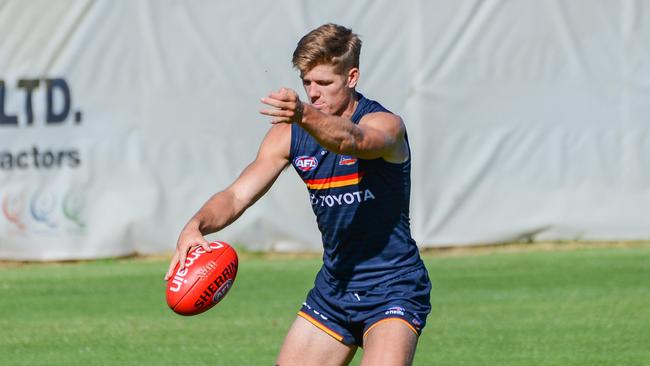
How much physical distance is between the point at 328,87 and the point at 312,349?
48.4 inches

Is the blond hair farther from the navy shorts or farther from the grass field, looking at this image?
the grass field

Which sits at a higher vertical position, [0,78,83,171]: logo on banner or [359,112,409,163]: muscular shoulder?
[359,112,409,163]: muscular shoulder

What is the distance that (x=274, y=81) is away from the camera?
13258mm

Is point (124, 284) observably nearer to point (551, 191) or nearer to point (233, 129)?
point (233, 129)

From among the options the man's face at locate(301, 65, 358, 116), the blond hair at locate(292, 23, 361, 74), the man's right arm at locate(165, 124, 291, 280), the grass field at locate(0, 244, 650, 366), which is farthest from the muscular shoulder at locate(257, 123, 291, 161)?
the grass field at locate(0, 244, 650, 366)

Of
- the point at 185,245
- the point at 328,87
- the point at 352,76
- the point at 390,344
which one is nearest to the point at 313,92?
the point at 328,87

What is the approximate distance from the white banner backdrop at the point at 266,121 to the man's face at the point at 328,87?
7517 millimetres

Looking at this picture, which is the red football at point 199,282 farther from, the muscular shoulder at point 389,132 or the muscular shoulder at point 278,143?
the muscular shoulder at point 389,132

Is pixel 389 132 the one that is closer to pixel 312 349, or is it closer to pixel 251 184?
pixel 251 184

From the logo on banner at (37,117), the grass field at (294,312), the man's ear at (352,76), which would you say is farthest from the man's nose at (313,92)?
the logo on banner at (37,117)

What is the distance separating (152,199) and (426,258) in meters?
3.03

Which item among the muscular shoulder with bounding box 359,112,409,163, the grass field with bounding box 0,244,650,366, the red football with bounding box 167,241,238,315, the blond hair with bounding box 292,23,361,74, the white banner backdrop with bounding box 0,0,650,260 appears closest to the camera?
the red football with bounding box 167,241,238,315

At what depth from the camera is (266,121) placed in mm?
13242

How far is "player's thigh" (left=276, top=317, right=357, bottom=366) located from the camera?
5.75 meters
